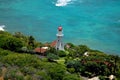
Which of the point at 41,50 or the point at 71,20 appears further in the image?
the point at 71,20

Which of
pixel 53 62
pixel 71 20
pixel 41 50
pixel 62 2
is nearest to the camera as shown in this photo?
pixel 53 62

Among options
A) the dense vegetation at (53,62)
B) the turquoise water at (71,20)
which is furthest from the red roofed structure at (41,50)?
the turquoise water at (71,20)

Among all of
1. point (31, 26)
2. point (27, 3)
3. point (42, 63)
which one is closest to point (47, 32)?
point (31, 26)

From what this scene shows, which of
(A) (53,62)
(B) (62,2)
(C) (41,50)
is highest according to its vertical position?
(B) (62,2)

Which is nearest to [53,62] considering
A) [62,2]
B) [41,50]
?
[41,50]

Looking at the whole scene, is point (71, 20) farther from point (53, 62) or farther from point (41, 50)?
point (53, 62)

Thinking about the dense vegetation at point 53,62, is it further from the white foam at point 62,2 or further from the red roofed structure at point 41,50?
the white foam at point 62,2

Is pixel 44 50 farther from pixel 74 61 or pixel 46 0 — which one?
pixel 46 0
